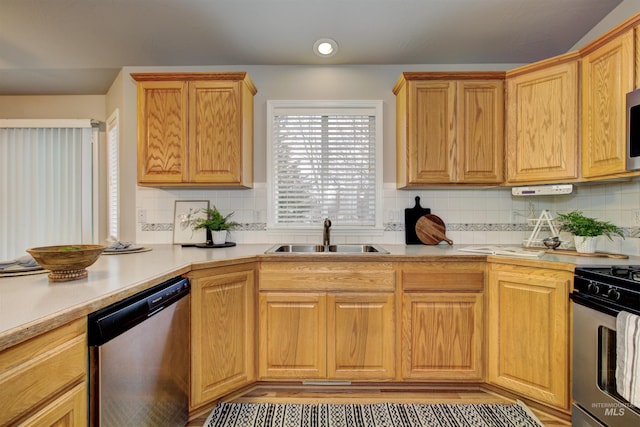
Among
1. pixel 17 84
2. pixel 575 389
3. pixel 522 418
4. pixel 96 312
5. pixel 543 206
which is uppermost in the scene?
pixel 17 84

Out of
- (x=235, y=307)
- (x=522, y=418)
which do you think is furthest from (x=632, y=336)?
(x=235, y=307)

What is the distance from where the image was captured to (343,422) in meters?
1.83

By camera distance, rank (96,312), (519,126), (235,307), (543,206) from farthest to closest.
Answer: (543,206) → (519,126) → (235,307) → (96,312)

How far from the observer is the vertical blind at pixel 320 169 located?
2807 millimetres

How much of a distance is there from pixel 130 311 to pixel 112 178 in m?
2.43

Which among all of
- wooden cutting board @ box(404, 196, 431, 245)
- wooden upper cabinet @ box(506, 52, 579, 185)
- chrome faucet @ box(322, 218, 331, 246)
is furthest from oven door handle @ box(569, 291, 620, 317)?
chrome faucet @ box(322, 218, 331, 246)

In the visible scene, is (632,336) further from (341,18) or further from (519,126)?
(341,18)

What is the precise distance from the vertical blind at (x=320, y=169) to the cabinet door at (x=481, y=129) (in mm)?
742

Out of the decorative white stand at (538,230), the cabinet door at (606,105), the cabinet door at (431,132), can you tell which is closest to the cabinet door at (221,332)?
the cabinet door at (431,132)

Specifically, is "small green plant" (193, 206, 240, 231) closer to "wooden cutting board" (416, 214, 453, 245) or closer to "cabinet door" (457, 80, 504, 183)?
"wooden cutting board" (416, 214, 453, 245)

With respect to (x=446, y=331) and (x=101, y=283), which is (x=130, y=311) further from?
(x=446, y=331)

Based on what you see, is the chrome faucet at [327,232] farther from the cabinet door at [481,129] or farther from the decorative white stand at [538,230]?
the decorative white stand at [538,230]

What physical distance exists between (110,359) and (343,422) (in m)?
1.32

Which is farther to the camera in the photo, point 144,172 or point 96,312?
point 144,172
